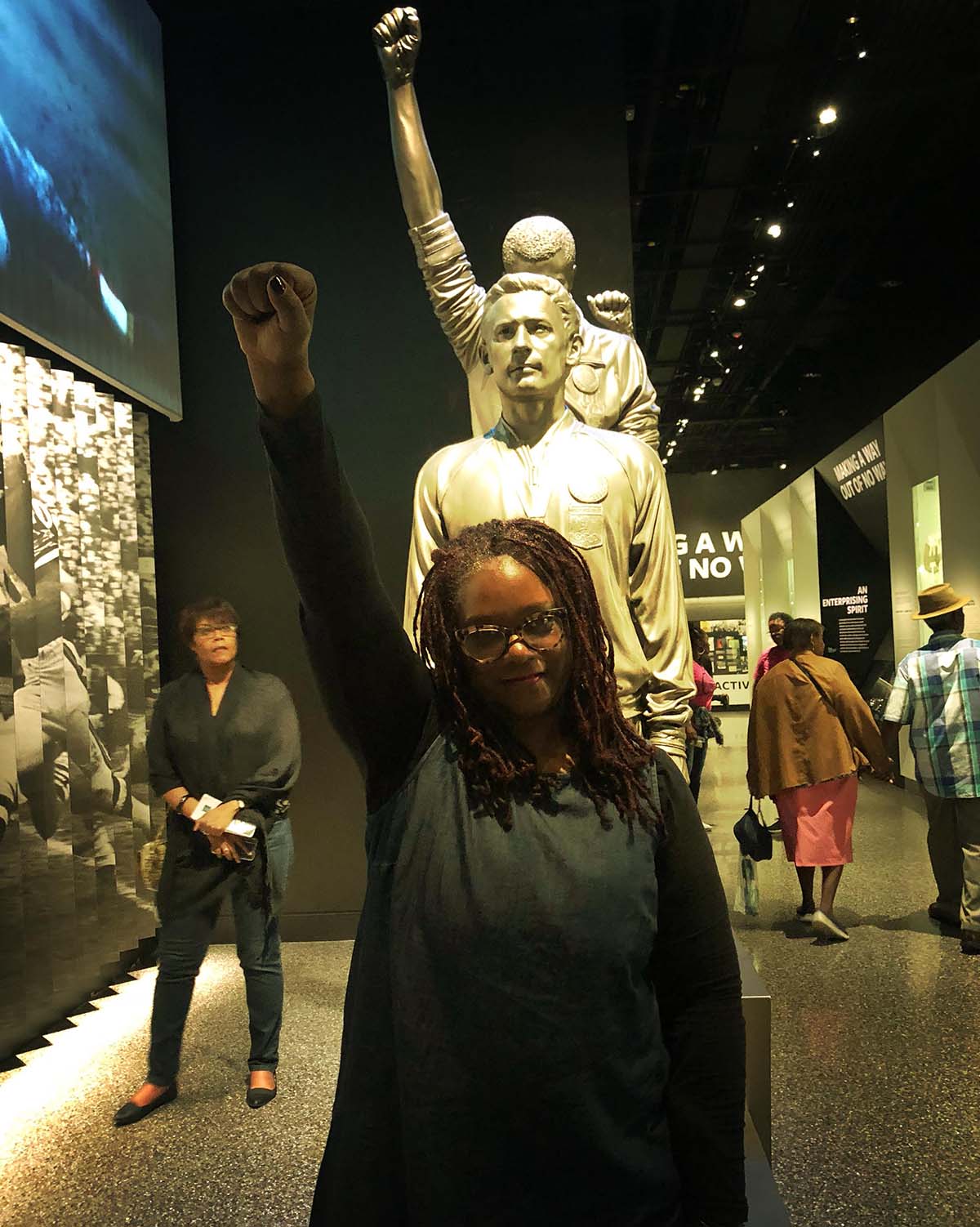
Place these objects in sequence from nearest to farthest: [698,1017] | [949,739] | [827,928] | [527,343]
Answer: [698,1017] < [527,343] < [949,739] < [827,928]

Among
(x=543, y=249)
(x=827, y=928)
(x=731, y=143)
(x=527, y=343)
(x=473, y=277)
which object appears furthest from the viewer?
(x=731, y=143)

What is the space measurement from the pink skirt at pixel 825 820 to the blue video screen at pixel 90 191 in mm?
3888

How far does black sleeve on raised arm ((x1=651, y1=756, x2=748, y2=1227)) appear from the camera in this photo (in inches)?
45.0

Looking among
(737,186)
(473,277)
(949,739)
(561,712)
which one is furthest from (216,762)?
(737,186)

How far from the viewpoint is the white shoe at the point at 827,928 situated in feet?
16.8

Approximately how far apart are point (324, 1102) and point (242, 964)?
536 millimetres

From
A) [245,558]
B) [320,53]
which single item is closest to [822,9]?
[320,53]

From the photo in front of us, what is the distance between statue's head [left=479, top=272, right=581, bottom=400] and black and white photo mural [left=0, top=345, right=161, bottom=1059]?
92.7 inches

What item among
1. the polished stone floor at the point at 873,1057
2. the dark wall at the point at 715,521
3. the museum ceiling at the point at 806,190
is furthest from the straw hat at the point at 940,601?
the dark wall at the point at 715,521

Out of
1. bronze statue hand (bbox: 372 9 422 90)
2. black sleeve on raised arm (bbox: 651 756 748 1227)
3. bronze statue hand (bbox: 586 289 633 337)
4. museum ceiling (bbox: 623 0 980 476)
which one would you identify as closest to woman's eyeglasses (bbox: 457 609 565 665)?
black sleeve on raised arm (bbox: 651 756 748 1227)

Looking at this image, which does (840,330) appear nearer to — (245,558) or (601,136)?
(601,136)

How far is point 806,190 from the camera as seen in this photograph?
7918 mm

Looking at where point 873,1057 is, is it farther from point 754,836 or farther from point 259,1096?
point 259,1096

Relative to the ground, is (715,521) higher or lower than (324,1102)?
higher
